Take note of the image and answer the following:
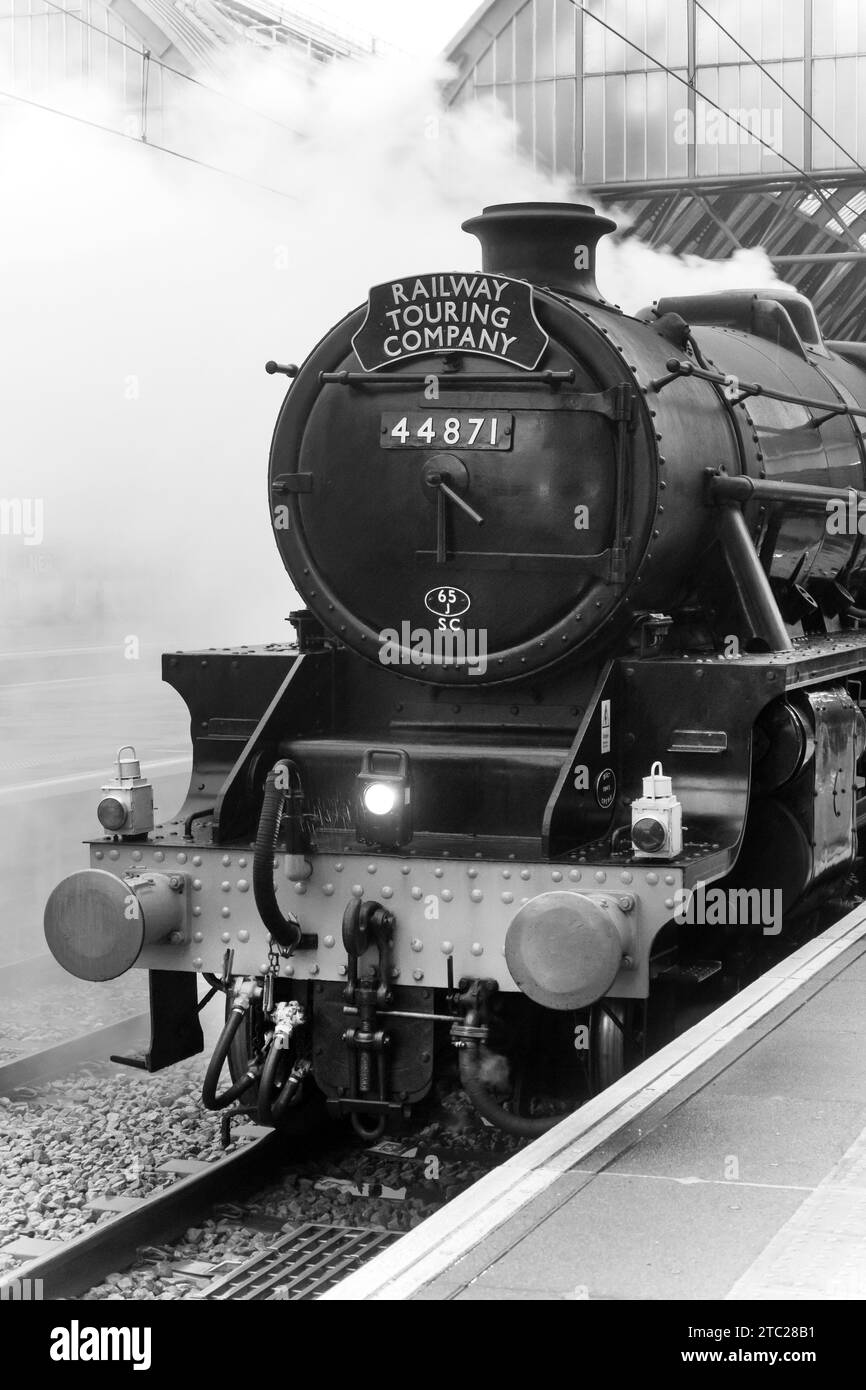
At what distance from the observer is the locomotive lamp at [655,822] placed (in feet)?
13.9

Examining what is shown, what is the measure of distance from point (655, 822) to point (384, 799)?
82 cm

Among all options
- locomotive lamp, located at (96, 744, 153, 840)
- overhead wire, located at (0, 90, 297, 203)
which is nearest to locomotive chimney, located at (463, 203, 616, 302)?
locomotive lamp, located at (96, 744, 153, 840)

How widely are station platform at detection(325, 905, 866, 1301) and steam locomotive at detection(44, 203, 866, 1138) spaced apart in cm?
39

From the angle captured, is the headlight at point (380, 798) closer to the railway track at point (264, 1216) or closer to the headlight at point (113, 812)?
the headlight at point (113, 812)

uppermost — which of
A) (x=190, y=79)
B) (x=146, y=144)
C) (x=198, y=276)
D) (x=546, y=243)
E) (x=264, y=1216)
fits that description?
(x=190, y=79)

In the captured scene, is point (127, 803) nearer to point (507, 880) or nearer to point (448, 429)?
point (507, 880)

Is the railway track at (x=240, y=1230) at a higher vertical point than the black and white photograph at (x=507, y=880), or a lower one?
lower

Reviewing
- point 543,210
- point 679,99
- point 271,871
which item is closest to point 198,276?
point 543,210

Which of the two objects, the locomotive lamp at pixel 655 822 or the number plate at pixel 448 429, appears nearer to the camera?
the locomotive lamp at pixel 655 822

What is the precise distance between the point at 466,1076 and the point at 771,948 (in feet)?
4.77

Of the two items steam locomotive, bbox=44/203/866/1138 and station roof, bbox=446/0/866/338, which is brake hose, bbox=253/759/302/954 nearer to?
steam locomotive, bbox=44/203/866/1138

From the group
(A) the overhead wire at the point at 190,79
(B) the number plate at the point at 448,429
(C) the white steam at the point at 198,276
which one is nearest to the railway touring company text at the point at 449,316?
(B) the number plate at the point at 448,429

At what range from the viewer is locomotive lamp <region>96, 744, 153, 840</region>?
4.83 metres

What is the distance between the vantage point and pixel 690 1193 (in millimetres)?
3344
